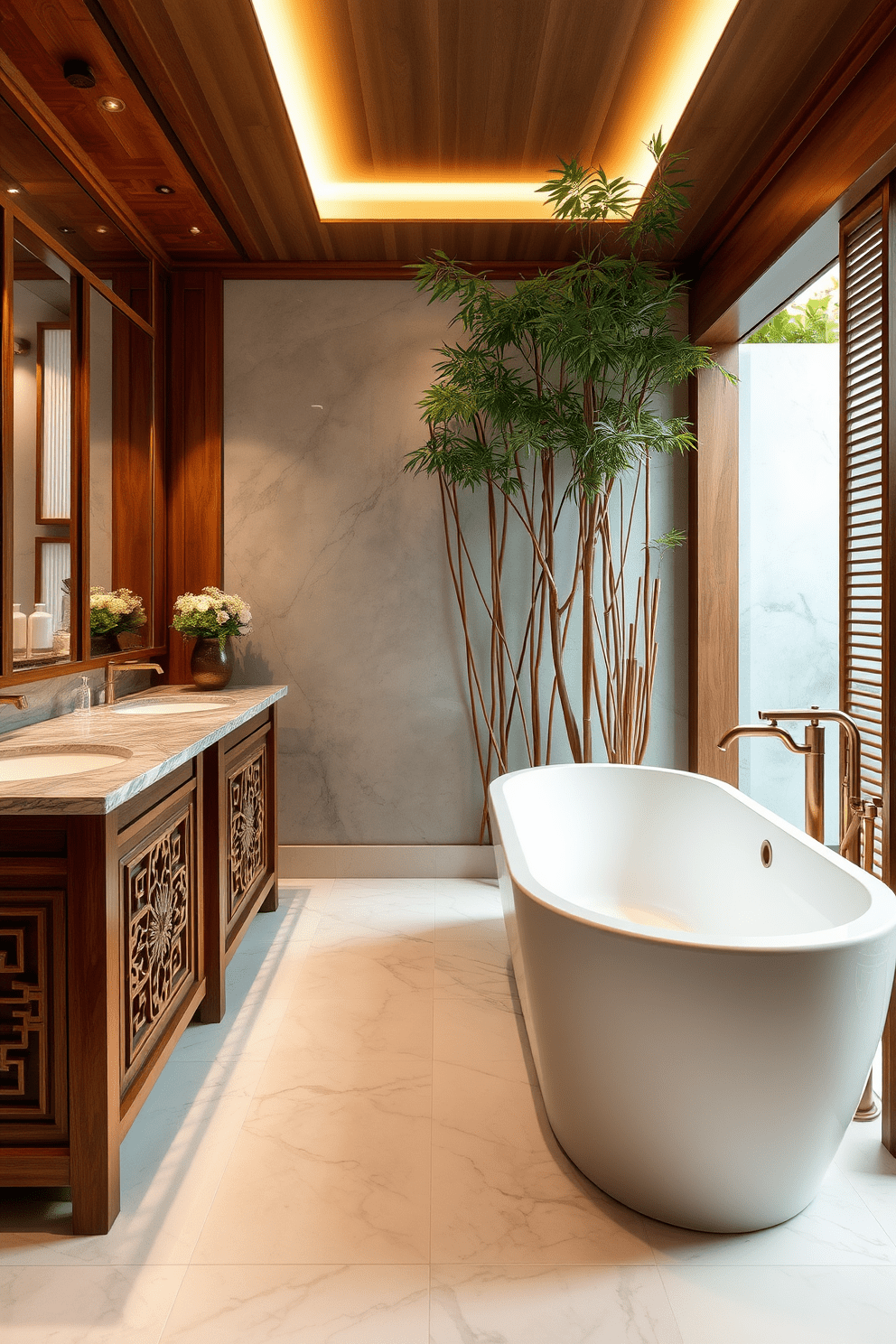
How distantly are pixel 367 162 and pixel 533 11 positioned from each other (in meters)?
1.04

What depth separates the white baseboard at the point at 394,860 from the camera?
3822mm

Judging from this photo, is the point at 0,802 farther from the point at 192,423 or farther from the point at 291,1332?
the point at 192,423

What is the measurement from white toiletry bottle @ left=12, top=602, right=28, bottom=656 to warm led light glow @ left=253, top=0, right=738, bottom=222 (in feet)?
5.51

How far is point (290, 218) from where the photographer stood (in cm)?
328

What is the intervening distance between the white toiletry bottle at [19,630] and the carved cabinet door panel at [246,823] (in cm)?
66

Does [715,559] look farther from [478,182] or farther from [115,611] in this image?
[115,611]

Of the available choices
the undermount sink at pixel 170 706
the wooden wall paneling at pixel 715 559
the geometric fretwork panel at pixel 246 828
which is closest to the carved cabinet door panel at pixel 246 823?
the geometric fretwork panel at pixel 246 828

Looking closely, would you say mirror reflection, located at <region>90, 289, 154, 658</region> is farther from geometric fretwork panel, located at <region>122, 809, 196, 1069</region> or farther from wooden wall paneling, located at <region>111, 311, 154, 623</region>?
geometric fretwork panel, located at <region>122, 809, 196, 1069</region>

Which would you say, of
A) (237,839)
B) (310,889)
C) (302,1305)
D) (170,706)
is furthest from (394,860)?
(302,1305)

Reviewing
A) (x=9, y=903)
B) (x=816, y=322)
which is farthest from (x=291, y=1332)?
(x=816, y=322)

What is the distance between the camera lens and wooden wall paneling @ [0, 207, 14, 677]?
227 centimetres

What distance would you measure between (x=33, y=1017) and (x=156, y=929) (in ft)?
1.25

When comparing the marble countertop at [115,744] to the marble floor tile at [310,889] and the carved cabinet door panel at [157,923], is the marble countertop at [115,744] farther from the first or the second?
the marble floor tile at [310,889]

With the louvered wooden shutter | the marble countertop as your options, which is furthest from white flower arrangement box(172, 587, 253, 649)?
the louvered wooden shutter
